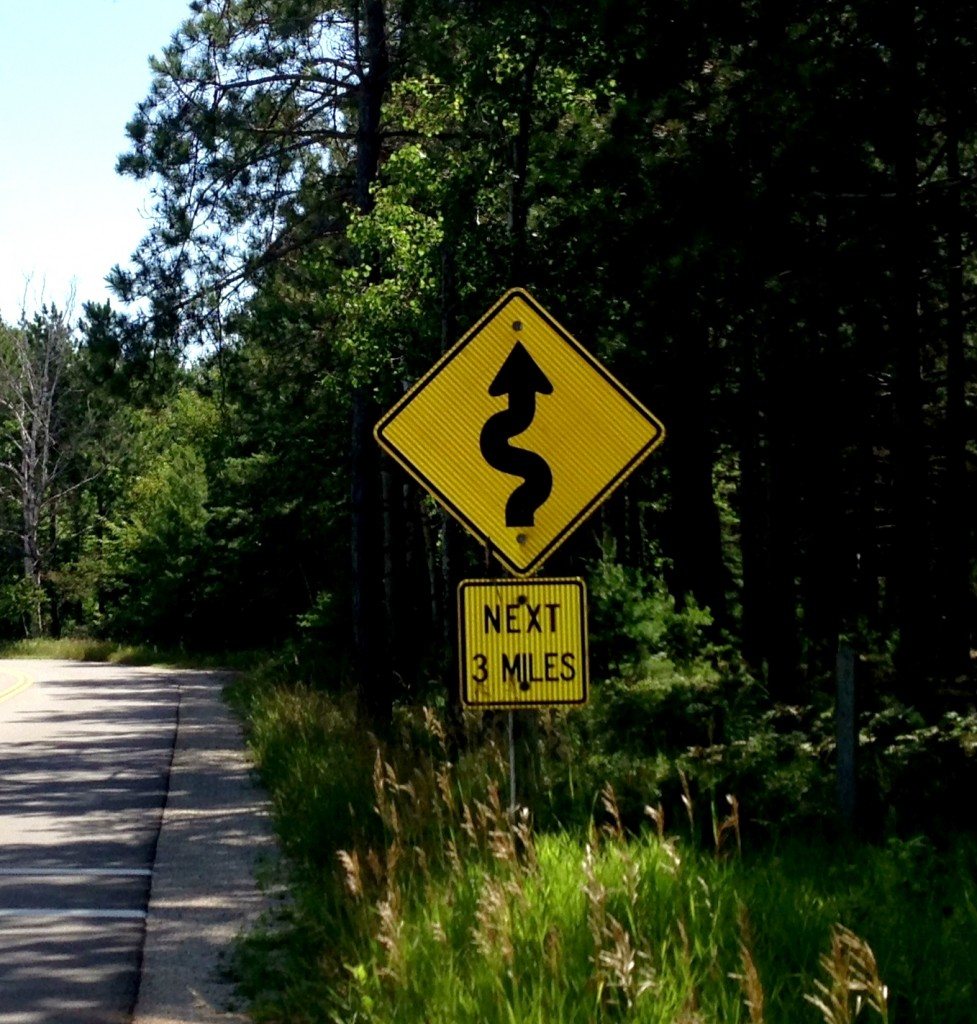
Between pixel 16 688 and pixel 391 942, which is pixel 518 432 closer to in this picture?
pixel 391 942

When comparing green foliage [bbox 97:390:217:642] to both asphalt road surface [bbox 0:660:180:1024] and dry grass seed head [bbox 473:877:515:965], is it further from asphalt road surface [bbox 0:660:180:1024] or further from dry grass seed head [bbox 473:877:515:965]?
dry grass seed head [bbox 473:877:515:965]

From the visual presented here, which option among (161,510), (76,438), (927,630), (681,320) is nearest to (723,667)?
(927,630)

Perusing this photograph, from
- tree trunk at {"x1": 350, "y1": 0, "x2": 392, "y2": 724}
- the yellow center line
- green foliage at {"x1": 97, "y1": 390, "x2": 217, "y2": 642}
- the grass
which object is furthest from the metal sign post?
green foliage at {"x1": 97, "y1": 390, "x2": 217, "y2": 642}

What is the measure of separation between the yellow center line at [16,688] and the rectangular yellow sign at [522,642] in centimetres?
2337

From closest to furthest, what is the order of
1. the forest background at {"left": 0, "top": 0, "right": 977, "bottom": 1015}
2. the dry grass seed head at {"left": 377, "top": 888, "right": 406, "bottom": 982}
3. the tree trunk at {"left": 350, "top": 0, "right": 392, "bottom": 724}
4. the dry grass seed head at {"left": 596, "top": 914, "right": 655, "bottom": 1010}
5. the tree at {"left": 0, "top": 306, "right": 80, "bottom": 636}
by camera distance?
the dry grass seed head at {"left": 596, "top": 914, "right": 655, "bottom": 1010}
the dry grass seed head at {"left": 377, "top": 888, "right": 406, "bottom": 982}
the forest background at {"left": 0, "top": 0, "right": 977, "bottom": 1015}
the tree trunk at {"left": 350, "top": 0, "right": 392, "bottom": 724}
the tree at {"left": 0, "top": 306, "right": 80, "bottom": 636}

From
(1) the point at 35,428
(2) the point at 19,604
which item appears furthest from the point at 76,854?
(2) the point at 19,604

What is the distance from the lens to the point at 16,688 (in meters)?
33.6

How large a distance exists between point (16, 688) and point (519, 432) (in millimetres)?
27252

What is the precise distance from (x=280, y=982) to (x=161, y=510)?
2357 inches

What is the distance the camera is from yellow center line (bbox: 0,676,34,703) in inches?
1227

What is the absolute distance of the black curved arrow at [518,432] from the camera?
26.4 ft

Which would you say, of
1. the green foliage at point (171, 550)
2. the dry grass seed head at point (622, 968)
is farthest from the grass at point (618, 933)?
→ the green foliage at point (171, 550)

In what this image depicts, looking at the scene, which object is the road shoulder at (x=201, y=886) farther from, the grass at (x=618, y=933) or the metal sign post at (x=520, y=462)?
the metal sign post at (x=520, y=462)

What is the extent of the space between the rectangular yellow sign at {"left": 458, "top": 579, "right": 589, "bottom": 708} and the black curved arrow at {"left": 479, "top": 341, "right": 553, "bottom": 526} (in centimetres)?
34
